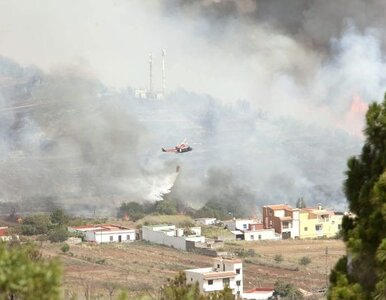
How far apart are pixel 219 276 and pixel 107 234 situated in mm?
5462

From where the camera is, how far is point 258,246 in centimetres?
1714

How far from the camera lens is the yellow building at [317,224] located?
1900 centimetres

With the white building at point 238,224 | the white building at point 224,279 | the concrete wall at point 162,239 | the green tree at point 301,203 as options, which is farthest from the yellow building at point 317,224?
the white building at point 224,279

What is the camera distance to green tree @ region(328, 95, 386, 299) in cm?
309

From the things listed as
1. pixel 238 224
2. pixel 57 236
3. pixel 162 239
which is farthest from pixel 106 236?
pixel 238 224

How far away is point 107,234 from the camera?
1736cm

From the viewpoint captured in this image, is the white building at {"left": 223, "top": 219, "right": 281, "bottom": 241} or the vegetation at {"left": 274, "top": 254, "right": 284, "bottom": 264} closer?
the vegetation at {"left": 274, "top": 254, "right": 284, "bottom": 264}

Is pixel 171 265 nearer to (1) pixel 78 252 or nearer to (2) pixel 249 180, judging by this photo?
(1) pixel 78 252

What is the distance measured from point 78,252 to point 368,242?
41.8 feet

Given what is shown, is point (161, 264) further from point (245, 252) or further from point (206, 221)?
point (206, 221)

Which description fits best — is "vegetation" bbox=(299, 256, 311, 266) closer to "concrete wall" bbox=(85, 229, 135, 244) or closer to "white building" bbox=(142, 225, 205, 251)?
"white building" bbox=(142, 225, 205, 251)

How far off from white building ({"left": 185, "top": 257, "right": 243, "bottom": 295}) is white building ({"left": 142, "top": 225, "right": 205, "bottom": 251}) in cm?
354

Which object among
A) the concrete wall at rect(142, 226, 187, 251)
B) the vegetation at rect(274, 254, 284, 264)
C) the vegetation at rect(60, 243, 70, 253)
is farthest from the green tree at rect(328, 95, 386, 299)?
the concrete wall at rect(142, 226, 187, 251)

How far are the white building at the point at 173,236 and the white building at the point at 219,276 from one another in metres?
3.54
